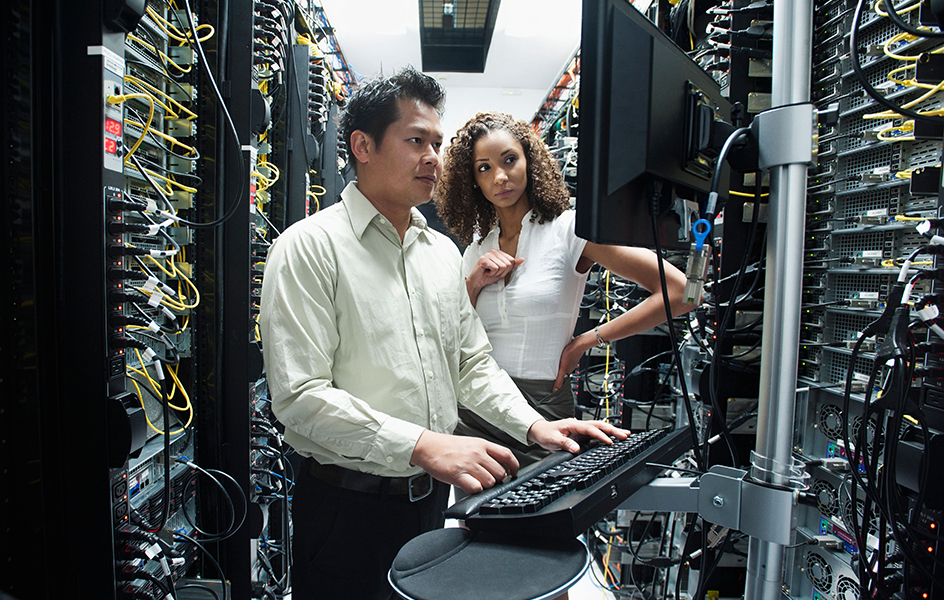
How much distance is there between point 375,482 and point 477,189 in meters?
1.11

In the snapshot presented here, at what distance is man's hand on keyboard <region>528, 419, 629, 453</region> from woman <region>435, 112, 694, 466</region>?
1.70 feet

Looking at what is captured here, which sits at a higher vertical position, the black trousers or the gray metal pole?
the gray metal pole

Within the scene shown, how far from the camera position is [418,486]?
1259mm

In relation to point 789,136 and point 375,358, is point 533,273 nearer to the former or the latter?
point 375,358

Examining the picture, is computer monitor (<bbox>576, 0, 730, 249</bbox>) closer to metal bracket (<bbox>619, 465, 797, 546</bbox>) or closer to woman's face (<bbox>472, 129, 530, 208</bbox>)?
metal bracket (<bbox>619, 465, 797, 546</bbox>)

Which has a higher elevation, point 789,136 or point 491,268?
point 789,136

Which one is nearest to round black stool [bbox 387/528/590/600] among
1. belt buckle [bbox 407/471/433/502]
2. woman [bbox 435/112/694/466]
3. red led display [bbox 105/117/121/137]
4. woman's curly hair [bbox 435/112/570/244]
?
belt buckle [bbox 407/471/433/502]

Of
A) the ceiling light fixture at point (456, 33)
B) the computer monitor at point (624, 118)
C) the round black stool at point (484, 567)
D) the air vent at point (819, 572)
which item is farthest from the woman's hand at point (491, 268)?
the ceiling light fixture at point (456, 33)

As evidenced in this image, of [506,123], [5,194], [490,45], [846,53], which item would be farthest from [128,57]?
[490,45]

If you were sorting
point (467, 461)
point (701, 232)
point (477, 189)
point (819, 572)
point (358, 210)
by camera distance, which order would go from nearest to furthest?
point (701, 232)
point (467, 461)
point (358, 210)
point (819, 572)
point (477, 189)

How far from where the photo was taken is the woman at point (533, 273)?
64.8 inches

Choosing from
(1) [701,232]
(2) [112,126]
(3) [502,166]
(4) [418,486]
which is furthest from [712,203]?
(2) [112,126]

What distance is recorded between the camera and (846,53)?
155 cm

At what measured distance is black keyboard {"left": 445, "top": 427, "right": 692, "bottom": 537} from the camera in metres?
0.65
